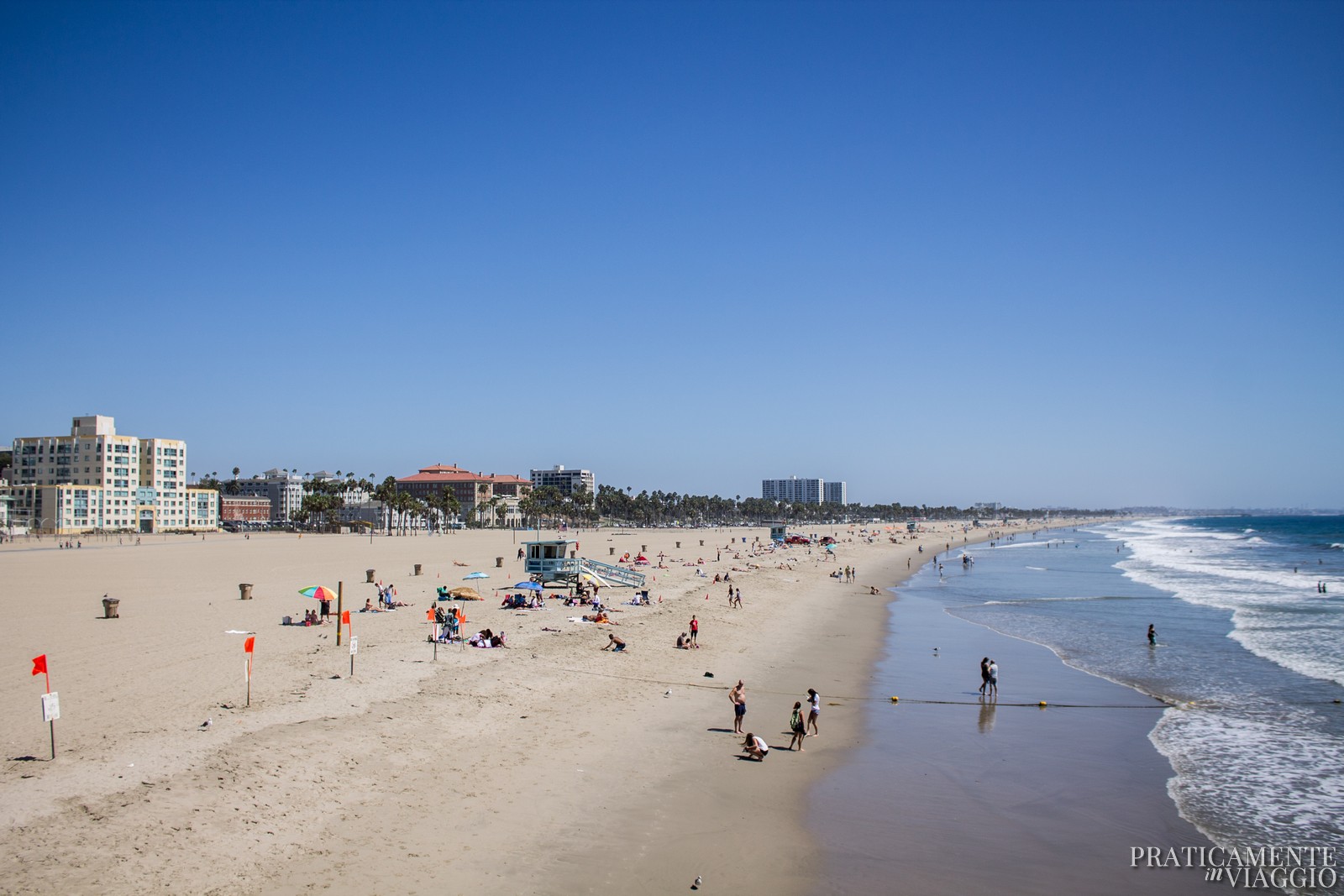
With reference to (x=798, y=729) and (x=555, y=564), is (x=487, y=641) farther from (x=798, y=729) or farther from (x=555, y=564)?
(x=555, y=564)

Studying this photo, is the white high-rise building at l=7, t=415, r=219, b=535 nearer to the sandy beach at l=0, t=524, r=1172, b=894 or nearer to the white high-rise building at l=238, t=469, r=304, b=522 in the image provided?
Answer: the white high-rise building at l=238, t=469, r=304, b=522

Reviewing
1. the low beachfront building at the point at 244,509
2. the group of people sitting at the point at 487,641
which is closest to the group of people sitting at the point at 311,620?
the group of people sitting at the point at 487,641

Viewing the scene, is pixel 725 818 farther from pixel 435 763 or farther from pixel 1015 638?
pixel 1015 638

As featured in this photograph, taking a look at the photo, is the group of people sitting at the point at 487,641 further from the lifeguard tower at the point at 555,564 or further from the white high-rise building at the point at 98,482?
the white high-rise building at the point at 98,482

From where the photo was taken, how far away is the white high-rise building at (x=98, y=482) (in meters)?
111

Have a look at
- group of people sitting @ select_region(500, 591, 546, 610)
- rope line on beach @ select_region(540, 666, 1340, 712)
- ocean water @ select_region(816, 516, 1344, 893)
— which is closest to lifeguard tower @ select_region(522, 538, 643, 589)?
group of people sitting @ select_region(500, 591, 546, 610)

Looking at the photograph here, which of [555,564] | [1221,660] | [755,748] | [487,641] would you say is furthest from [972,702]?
[555,564]

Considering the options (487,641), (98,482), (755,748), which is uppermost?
(98,482)

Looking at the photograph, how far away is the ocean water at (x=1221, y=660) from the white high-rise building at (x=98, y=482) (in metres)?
113

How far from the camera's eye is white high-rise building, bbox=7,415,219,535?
365ft

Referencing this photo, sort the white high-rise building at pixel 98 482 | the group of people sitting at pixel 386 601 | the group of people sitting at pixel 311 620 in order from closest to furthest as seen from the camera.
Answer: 1. the group of people sitting at pixel 311 620
2. the group of people sitting at pixel 386 601
3. the white high-rise building at pixel 98 482

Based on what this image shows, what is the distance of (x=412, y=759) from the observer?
529 inches

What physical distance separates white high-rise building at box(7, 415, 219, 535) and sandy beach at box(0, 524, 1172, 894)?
10236 centimetres

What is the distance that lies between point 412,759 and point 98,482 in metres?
132
